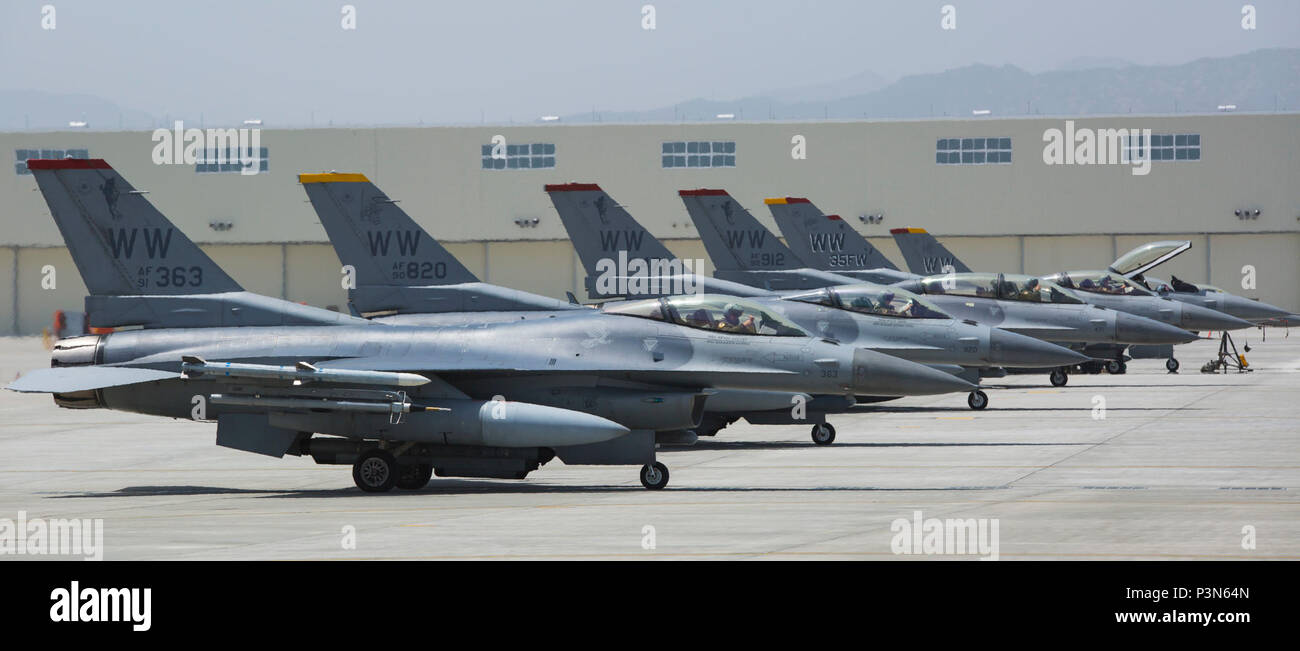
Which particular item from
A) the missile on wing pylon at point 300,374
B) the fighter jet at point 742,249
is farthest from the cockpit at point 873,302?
the missile on wing pylon at point 300,374

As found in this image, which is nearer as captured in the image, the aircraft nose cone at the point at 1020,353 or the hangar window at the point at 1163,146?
the aircraft nose cone at the point at 1020,353

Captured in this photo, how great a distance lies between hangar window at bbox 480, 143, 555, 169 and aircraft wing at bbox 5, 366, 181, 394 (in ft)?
172

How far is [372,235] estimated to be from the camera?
26.2m

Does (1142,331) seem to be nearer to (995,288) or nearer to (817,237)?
(995,288)

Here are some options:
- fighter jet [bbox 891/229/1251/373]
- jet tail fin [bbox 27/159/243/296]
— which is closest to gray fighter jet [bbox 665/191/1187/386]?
fighter jet [bbox 891/229/1251/373]

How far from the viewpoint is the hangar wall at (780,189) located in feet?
230

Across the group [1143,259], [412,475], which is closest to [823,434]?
[412,475]

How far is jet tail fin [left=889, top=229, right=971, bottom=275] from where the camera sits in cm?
4744

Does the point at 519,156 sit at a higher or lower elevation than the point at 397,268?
higher

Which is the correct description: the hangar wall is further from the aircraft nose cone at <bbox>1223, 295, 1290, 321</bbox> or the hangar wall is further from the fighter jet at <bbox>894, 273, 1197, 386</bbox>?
the fighter jet at <bbox>894, 273, 1197, 386</bbox>

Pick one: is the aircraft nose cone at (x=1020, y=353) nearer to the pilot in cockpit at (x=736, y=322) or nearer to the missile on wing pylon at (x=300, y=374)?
the pilot in cockpit at (x=736, y=322)

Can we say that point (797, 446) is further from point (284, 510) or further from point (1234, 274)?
point (1234, 274)

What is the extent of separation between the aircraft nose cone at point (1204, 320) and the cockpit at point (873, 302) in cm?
1331

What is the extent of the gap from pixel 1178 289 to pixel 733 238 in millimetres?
15831
